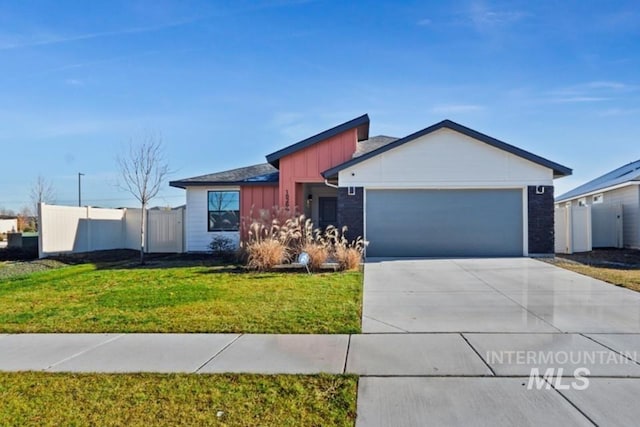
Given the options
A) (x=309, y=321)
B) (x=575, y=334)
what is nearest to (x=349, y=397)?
(x=309, y=321)

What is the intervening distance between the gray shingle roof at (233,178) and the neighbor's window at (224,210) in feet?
1.99

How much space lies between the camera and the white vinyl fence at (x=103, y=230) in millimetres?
15008

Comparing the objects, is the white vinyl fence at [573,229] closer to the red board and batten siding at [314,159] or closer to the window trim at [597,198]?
the window trim at [597,198]

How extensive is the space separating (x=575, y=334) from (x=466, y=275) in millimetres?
4961

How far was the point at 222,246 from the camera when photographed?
54.2ft

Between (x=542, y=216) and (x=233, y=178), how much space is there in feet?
39.1

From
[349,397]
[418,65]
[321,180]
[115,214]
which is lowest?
[349,397]

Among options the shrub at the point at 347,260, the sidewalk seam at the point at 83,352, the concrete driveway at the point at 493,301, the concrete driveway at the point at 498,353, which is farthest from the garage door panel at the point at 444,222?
the sidewalk seam at the point at 83,352

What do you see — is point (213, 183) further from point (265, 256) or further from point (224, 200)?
point (265, 256)

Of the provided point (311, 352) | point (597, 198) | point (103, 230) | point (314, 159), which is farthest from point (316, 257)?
point (597, 198)

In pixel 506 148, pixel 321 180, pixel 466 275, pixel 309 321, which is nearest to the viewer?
pixel 309 321

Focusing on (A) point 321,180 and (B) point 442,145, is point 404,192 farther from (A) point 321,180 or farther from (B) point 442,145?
(A) point 321,180

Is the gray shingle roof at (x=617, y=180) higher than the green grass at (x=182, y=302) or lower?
higher

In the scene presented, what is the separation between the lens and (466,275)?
407 inches
